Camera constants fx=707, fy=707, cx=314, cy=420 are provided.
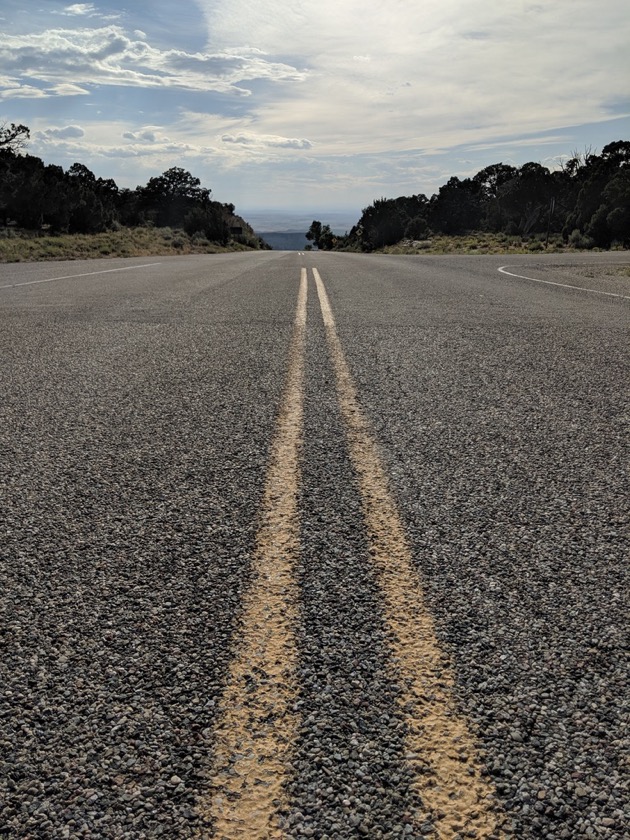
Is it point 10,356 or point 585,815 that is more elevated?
point 10,356

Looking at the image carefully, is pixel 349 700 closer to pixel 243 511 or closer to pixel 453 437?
pixel 243 511

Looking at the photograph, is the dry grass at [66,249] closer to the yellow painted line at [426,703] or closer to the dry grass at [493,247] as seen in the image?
the dry grass at [493,247]

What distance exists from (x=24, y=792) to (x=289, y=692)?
2.07 feet

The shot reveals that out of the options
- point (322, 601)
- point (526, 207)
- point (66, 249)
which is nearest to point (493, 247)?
point (66, 249)

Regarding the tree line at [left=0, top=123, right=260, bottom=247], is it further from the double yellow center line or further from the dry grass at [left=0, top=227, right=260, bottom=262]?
the double yellow center line

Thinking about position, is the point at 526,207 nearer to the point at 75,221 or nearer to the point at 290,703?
the point at 75,221

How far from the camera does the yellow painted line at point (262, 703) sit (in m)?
1.45

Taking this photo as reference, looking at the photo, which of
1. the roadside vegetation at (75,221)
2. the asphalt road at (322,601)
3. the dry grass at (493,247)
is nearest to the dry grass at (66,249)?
the roadside vegetation at (75,221)

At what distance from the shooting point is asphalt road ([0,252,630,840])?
1.49m

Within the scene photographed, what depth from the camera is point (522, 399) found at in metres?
4.73

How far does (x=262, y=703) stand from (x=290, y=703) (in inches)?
2.7

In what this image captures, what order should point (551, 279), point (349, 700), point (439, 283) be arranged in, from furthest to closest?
point (551, 279) < point (439, 283) < point (349, 700)

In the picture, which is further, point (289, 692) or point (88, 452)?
point (88, 452)

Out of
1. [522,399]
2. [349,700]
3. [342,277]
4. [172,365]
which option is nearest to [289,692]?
[349,700]
